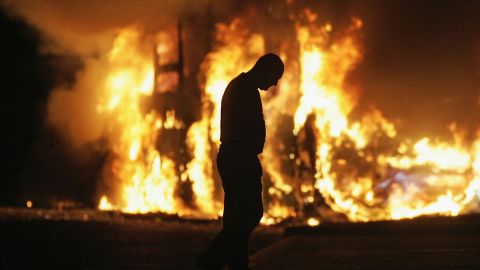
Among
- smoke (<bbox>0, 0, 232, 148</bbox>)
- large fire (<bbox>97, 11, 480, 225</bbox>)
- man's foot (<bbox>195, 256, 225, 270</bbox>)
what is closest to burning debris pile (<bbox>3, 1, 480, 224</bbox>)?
large fire (<bbox>97, 11, 480, 225</bbox>)

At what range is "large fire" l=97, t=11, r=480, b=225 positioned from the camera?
1281cm

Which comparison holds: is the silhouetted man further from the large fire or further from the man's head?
the large fire

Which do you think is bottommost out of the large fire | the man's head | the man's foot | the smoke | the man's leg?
the man's foot

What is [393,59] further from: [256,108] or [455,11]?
[256,108]

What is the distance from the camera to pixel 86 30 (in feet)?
52.3

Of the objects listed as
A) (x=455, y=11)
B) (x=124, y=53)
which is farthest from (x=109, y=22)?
(x=455, y=11)

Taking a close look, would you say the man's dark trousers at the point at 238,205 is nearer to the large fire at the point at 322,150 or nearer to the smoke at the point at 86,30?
the large fire at the point at 322,150

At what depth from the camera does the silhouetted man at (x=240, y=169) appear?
4383mm

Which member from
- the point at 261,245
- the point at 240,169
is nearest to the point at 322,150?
the point at 261,245

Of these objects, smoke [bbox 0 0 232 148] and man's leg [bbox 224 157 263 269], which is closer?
man's leg [bbox 224 157 263 269]

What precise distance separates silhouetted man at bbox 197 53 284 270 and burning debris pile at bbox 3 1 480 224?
785 centimetres

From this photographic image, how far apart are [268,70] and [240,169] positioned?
668 mm

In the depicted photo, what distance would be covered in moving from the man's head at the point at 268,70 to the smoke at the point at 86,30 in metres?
9.50

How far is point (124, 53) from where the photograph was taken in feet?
50.6
